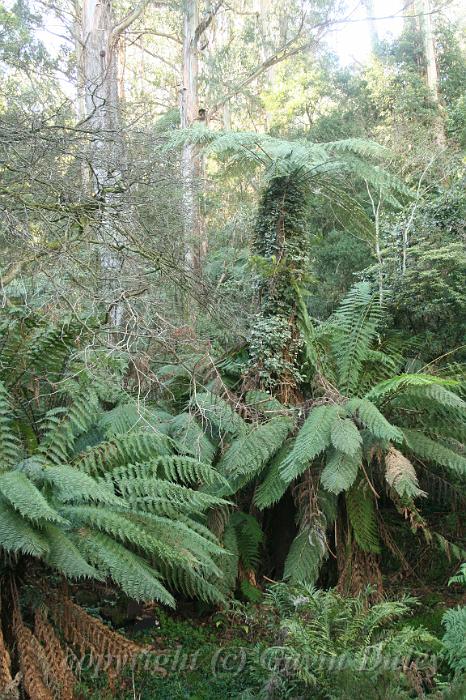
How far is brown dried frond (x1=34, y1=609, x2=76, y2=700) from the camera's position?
310 cm

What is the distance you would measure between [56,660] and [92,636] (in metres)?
0.19

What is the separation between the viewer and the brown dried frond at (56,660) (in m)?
3.10

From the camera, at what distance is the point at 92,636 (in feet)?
10.6

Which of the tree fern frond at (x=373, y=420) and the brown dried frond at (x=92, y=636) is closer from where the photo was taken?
the brown dried frond at (x=92, y=636)

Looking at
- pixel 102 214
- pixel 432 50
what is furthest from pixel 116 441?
pixel 432 50

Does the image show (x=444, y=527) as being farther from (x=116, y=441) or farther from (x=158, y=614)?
(x=116, y=441)

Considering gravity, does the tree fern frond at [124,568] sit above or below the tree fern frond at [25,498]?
below

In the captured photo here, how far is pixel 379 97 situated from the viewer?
1350 centimetres

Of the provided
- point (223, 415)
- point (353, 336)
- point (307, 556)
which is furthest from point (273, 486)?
point (353, 336)

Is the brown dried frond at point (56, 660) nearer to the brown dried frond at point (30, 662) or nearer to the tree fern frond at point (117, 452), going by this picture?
the brown dried frond at point (30, 662)

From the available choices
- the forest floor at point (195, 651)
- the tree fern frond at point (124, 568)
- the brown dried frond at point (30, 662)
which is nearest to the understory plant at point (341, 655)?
the forest floor at point (195, 651)

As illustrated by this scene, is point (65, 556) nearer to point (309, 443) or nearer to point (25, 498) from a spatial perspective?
point (25, 498)

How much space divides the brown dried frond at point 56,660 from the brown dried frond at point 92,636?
0.26 feet

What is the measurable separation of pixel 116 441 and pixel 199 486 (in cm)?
108
